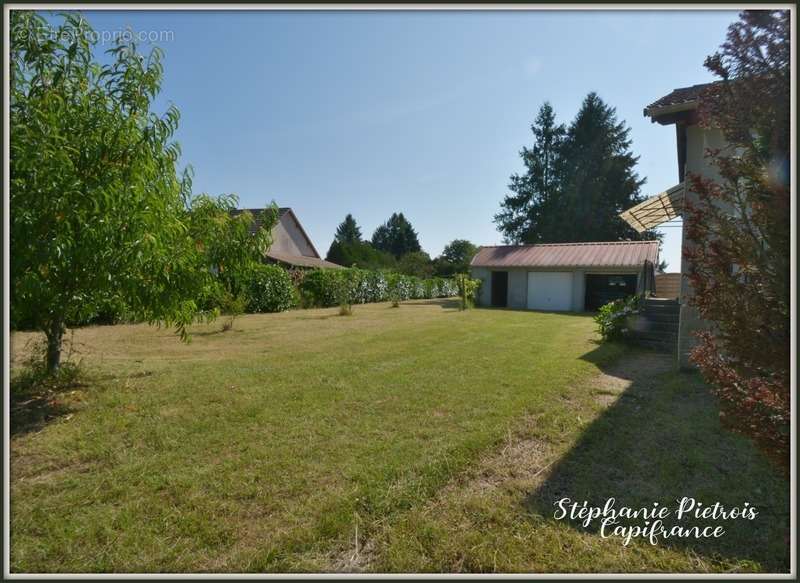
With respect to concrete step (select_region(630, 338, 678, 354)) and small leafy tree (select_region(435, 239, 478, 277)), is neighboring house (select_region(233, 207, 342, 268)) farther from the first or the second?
concrete step (select_region(630, 338, 678, 354))

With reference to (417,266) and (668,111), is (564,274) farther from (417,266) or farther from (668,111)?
(417,266)

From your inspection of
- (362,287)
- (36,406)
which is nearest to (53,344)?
(36,406)

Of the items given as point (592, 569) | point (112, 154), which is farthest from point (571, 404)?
point (112, 154)

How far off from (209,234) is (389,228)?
228ft

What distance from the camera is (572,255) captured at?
23969 mm

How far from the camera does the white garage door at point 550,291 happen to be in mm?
23016

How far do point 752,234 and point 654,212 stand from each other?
11993mm

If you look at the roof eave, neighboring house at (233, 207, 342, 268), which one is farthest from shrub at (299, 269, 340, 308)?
the roof eave

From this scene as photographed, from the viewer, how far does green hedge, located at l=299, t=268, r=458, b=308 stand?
2161cm

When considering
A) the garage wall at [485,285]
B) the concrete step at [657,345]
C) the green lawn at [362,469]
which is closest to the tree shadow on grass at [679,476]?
the green lawn at [362,469]

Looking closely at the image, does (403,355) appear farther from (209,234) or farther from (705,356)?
(705,356)

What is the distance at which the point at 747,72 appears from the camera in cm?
247

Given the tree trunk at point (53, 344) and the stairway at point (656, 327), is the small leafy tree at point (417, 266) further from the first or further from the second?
the tree trunk at point (53, 344)

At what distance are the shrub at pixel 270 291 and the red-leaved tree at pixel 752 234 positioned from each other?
1672 centimetres
